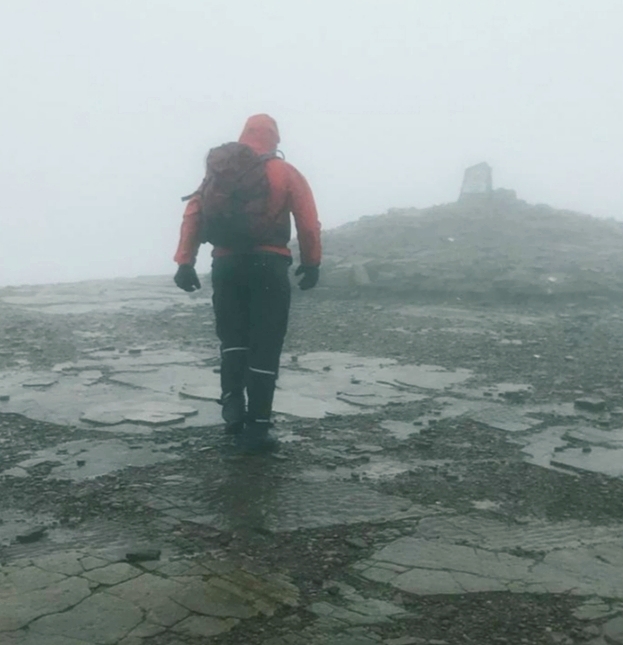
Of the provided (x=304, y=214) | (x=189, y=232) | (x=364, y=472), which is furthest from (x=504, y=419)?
(x=189, y=232)

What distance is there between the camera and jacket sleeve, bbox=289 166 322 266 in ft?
15.1

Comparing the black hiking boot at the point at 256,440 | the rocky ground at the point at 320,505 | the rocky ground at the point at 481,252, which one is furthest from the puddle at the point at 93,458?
the rocky ground at the point at 481,252

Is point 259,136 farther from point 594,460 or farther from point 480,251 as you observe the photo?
point 480,251

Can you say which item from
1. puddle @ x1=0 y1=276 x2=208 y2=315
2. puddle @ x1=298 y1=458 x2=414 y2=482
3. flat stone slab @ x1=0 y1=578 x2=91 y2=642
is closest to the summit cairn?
puddle @ x1=0 y1=276 x2=208 y2=315

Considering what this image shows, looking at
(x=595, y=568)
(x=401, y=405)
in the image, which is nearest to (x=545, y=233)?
(x=401, y=405)

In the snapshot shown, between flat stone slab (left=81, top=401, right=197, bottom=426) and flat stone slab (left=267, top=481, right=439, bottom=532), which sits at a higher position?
flat stone slab (left=81, top=401, right=197, bottom=426)

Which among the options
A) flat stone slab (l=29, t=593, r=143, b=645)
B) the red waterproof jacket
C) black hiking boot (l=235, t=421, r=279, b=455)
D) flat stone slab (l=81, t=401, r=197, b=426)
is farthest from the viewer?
flat stone slab (l=81, t=401, r=197, b=426)

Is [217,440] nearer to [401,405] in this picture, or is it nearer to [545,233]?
[401,405]

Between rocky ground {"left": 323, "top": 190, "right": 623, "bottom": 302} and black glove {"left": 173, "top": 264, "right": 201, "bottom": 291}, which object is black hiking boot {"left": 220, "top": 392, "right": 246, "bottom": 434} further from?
rocky ground {"left": 323, "top": 190, "right": 623, "bottom": 302}

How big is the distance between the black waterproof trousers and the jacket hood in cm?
59

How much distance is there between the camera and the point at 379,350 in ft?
26.7

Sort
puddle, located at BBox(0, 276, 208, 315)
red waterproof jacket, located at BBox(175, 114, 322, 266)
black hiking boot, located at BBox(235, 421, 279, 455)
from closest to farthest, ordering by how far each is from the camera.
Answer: black hiking boot, located at BBox(235, 421, 279, 455)
red waterproof jacket, located at BBox(175, 114, 322, 266)
puddle, located at BBox(0, 276, 208, 315)

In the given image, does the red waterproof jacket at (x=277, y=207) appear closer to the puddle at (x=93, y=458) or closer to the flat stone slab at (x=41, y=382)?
the puddle at (x=93, y=458)

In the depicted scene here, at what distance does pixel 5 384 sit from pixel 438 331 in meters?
4.77
